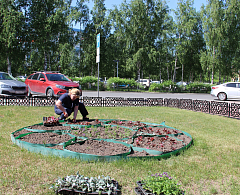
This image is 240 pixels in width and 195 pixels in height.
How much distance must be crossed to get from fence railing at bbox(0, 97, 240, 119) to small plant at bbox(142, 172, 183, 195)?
30.7ft

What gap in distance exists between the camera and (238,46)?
3644cm

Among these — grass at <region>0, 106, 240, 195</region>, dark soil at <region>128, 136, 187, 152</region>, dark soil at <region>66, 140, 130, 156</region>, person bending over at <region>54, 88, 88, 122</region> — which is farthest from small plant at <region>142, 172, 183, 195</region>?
person bending over at <region>54, 88, 88, 122</region>

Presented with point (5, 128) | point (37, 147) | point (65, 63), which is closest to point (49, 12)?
point (65, 63)

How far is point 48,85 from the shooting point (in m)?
13.4

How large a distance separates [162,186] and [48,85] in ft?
38.6

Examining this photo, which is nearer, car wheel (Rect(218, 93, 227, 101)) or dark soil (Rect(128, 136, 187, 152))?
dark soil (Rect(128, 136, 187, 152))

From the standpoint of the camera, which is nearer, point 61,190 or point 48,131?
point 61,190

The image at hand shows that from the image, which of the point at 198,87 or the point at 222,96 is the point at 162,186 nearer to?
the point at 222,96

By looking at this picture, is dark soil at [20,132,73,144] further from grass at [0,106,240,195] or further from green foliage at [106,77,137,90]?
green foliage at [106,77,137,90]

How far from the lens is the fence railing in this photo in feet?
36.9

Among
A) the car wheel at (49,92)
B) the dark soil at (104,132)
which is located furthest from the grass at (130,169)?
the car wheel at (49,92)

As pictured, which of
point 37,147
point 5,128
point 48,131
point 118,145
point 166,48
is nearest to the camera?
point 37,147

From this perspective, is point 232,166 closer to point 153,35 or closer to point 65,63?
point 65,63

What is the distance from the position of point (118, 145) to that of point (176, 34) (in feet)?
128
